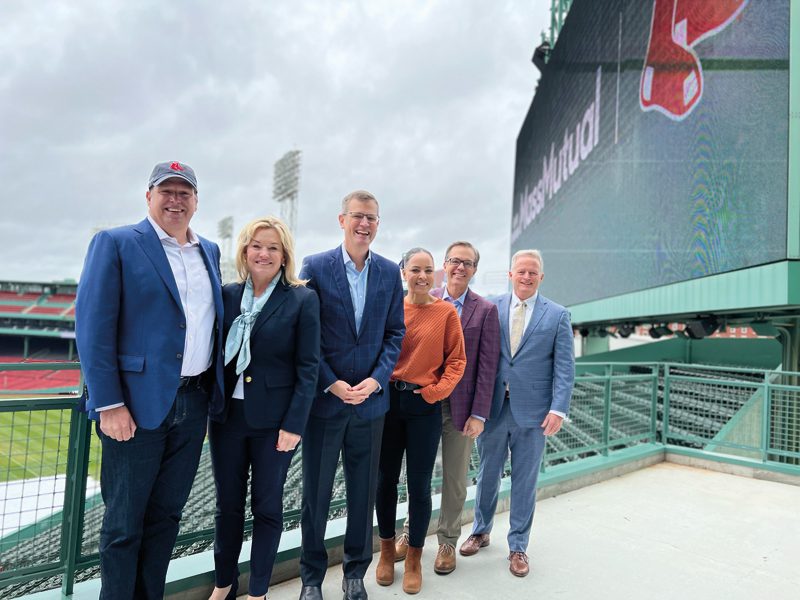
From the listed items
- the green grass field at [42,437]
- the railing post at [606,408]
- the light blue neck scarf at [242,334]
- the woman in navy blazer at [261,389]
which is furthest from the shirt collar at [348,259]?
the railing post at [606,408]

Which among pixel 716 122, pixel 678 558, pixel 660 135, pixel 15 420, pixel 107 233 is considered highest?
pixel 660 135

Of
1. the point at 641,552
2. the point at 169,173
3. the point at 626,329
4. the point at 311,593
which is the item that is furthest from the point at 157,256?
the point at 626,329

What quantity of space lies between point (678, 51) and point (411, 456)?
8.49 metres

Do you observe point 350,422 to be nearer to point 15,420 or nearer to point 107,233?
point 107,233

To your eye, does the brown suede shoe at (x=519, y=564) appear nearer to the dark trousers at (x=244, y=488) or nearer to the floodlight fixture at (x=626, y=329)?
the dark trousers at (x=244, y=488)

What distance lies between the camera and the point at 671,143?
819cm

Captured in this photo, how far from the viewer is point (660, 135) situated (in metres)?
8.62

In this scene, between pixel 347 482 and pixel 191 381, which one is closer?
pixel 191 381

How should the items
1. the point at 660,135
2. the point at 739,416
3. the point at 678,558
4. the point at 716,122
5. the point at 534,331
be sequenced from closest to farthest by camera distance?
the point at 534,331 < the point at 678,558 < the point at 739,416 < the point at 716,122 < the point at 660,135

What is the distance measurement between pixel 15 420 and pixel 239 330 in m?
1.05

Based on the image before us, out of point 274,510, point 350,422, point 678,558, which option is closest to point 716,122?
point 678,558

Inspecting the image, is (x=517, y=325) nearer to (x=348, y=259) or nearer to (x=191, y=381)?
(x=348, y=259)

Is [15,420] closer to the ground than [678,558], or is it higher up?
higher up

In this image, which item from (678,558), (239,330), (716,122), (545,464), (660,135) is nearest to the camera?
(239,330)
